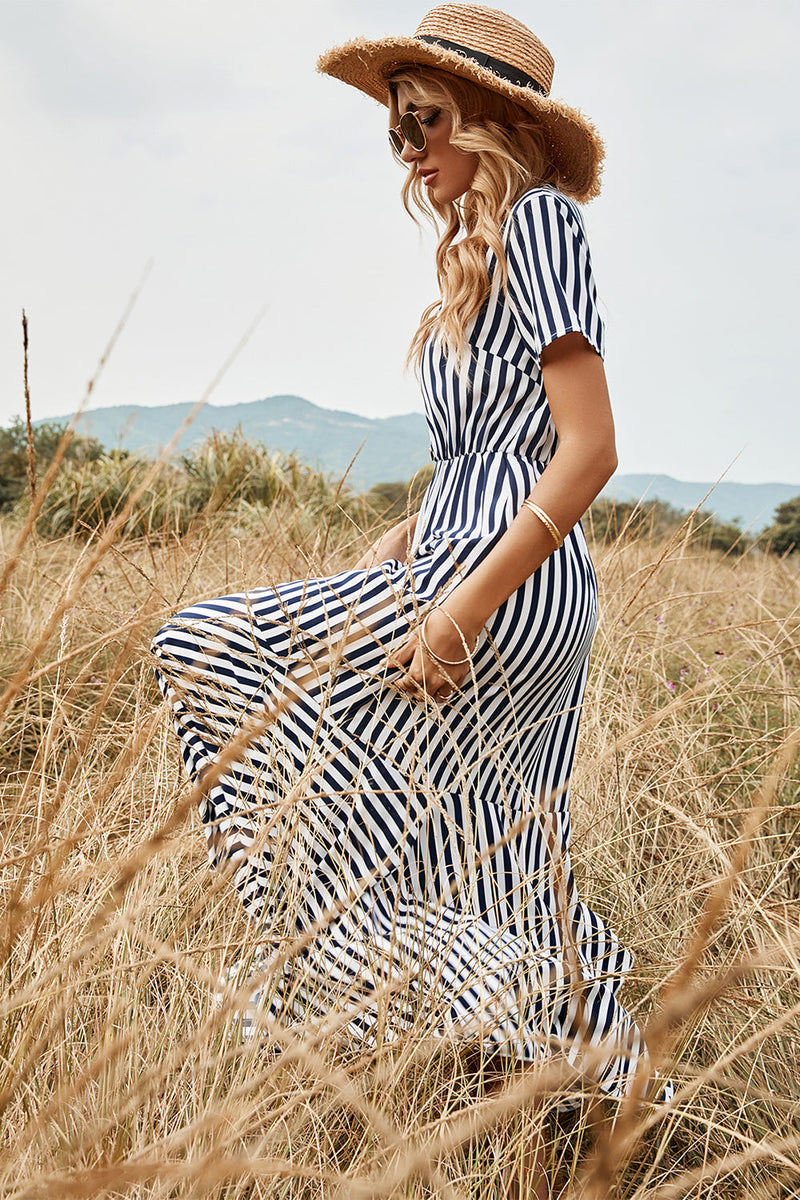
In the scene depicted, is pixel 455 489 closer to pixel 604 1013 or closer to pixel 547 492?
pixel 547 492

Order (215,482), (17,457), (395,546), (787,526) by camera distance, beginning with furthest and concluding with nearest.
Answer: (787,526), (17,457), (215,482), (395,546)

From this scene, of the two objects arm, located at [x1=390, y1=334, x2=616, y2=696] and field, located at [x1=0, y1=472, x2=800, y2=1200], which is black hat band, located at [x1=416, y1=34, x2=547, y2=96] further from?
field, located at [x1=0, y1=472, x2=800, y2=1200]

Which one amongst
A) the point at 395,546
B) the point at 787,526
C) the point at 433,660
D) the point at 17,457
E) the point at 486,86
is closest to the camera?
the point at 433,660

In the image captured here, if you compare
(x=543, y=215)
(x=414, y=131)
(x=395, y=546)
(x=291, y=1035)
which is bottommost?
(x=291, y=1035)

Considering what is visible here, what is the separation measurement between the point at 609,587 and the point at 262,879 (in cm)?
236

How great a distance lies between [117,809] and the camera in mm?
1694

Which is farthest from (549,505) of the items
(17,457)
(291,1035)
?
(17,457)

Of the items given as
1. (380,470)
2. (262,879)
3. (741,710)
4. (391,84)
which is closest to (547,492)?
(262,879)

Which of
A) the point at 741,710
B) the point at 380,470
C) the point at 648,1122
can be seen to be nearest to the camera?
the point at 648,1122

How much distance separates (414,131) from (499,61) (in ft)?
0.59

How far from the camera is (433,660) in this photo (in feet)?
4.52

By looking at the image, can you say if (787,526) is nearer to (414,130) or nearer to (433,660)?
(414,130)

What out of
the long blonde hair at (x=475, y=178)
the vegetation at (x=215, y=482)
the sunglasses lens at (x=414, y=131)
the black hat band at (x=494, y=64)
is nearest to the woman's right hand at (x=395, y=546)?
the long blonde hair at (x=475, y=178)

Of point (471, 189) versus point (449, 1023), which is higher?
point (471, 189)
